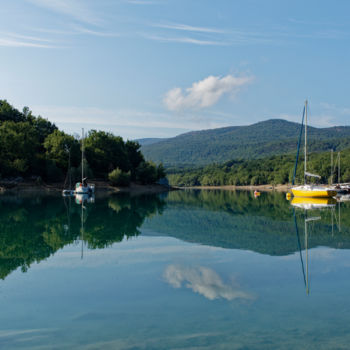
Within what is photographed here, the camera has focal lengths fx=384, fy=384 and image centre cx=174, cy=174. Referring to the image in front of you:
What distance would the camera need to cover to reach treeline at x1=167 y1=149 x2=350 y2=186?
367 ft

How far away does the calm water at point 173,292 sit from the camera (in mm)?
6531

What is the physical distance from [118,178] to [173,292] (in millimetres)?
71680

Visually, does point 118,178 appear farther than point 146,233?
Yes

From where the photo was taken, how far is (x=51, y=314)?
767cm

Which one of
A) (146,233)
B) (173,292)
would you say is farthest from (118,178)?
(173,292)

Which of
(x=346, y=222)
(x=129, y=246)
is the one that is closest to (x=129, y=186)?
(x=346, y=222)

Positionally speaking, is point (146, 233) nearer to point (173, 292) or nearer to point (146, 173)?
point (173, 292)

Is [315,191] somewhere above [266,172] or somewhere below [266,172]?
below

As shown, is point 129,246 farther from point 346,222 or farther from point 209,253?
point 346,222

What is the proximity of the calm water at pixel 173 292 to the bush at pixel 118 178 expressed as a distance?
61.3m

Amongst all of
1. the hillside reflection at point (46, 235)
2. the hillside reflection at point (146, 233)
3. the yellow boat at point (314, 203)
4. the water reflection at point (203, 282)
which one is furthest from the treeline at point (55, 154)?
the water reflection at point (203, 282)

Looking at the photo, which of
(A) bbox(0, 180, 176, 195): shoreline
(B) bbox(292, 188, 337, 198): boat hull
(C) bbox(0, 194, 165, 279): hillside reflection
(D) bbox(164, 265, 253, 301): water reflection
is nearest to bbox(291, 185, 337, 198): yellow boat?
(B) bbox(292, 188, 337, 198): boat hull

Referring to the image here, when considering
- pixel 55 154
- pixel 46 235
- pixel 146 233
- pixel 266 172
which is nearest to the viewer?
pixel 46 235

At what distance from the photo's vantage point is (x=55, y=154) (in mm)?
79125
